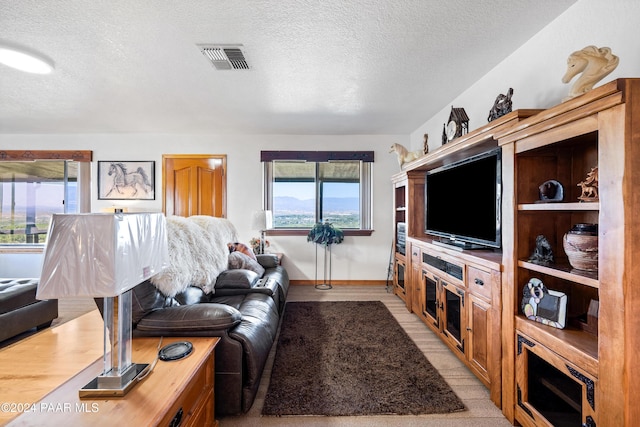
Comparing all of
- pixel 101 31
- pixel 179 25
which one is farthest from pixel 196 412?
pixel 101 31

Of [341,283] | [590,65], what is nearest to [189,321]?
[590,65]

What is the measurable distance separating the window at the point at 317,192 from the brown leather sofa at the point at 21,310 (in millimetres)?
2807

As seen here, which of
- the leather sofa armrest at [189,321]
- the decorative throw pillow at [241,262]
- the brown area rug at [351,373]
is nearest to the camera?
the leather sofa armrest at [189,321]

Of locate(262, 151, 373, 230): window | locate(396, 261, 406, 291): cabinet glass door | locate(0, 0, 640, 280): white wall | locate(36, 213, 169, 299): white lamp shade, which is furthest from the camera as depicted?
locate(262, 151, 373, 230): window

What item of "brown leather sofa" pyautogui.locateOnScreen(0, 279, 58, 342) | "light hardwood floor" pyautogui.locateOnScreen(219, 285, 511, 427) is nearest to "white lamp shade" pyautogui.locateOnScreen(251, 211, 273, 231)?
"light hardwood floor" pyautogui.locateOnScreen(219, 285, 511, 427)

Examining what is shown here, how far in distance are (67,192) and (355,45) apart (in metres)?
5.07

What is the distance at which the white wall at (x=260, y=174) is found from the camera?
4.41 meters

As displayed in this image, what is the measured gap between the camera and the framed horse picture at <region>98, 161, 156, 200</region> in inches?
173

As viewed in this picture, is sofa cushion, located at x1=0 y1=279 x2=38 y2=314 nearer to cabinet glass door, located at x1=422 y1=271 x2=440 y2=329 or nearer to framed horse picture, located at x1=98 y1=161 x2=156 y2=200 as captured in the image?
framed horse picture, located at x1=98 y1=161 x2=156 y2=200

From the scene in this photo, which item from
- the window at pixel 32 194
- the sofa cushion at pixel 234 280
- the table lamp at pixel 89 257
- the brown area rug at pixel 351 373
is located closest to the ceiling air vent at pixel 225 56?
the table lamp at pixel 89 257

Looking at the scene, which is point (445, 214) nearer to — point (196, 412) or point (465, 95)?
point (465, 95)

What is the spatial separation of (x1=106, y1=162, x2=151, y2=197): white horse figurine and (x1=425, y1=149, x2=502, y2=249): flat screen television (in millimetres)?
4243

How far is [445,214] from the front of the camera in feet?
8.63

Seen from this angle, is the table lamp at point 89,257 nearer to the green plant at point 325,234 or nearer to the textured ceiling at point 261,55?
the textured ceiling at point 261,55
